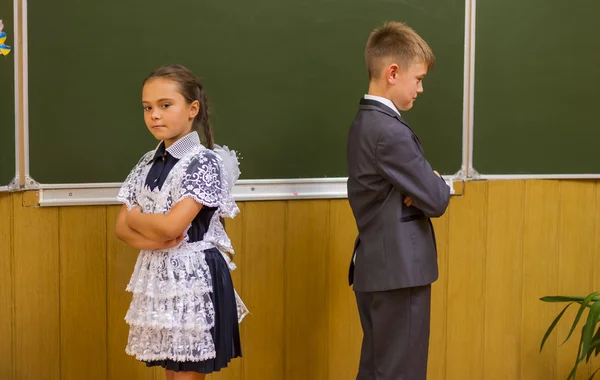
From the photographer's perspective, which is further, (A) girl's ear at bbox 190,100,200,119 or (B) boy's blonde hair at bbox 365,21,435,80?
(B) boy's blonde hair at bbox 365,21,435,80

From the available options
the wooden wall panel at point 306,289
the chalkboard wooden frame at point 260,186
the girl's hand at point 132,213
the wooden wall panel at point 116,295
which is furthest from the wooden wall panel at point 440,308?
the girl's hand at point 132,213

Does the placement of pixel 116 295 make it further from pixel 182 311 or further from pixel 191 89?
pixel 191 89

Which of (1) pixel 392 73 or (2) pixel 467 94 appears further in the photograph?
(2) pixel 467 94

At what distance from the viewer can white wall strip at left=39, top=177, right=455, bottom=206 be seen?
2.36 meters

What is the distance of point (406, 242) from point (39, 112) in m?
1.20

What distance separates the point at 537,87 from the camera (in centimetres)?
296

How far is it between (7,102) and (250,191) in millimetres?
836

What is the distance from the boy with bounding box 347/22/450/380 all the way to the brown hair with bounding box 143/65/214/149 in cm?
45

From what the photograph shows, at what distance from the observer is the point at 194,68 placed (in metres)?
2.48

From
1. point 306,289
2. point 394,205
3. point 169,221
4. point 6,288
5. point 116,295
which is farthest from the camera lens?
point 306,289

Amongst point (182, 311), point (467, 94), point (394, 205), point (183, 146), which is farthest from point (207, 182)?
point (467, 94)

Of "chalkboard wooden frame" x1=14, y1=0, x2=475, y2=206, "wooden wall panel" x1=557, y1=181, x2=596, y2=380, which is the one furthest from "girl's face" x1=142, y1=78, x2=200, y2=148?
Result: "wooden wall panel" x1=557, y1=181, x2=596, y2=380

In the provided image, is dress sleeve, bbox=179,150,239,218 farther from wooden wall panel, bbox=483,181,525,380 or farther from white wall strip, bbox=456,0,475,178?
wooden wall panel, bbox=483,181,525,380

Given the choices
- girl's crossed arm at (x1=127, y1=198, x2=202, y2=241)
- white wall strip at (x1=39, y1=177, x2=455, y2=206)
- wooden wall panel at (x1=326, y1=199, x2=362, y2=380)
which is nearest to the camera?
girl's crossed arm at (x1=127, y1=198, x2=202, y2=241)
